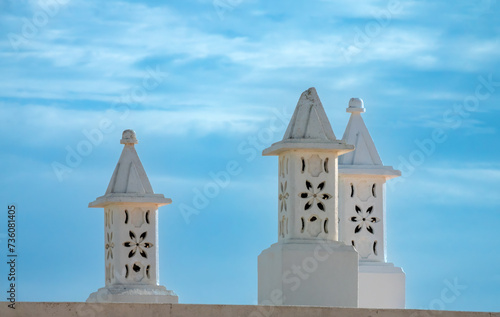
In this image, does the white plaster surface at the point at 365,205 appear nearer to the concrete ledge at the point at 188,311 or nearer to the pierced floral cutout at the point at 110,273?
the pierced floral cutout at the point at 110,273

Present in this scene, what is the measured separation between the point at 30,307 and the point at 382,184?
973cm

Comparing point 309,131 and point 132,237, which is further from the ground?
point 309,131

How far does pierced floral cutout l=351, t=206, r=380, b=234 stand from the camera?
2375 centimetres

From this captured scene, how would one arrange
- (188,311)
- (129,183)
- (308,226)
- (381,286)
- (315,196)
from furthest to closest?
(129,183), (381,286), (315,196), (308,226), (188,311)

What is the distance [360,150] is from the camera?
2402 cm

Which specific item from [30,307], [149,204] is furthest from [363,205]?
[30,307]

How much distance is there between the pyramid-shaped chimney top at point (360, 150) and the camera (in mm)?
23766

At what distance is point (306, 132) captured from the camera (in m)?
19.6

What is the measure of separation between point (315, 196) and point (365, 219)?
444cm

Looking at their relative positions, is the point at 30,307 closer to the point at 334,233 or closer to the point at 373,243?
the point at 334,233


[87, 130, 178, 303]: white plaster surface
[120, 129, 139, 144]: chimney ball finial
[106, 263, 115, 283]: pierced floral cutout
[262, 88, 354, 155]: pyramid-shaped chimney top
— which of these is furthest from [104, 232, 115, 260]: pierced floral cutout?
[262, 88, 354, 155]: pyramid-shaped chimney top

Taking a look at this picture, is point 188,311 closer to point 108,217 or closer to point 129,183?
point 129,183

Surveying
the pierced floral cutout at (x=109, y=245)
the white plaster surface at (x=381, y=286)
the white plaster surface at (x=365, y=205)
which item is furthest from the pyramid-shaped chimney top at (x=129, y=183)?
the white plaster surface at (x=381, y=286)

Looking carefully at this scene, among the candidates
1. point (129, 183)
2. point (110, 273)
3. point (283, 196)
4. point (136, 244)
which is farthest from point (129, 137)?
point (283, 196)
